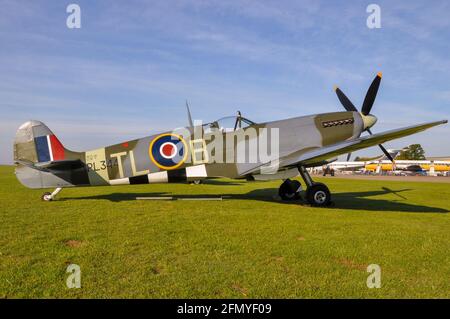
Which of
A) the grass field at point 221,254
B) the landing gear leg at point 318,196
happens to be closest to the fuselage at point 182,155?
the landing gear leg at point 318,196

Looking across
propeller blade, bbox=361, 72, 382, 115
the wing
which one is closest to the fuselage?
the wing

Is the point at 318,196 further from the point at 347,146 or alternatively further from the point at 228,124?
the point at 228,124

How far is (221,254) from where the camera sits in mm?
4293

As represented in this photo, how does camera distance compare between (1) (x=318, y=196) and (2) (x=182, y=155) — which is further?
(2) (x=182, y=155)

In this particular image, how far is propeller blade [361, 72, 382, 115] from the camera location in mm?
10367

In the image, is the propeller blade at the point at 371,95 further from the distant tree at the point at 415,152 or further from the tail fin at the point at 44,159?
the distant tree at the point at 415,152

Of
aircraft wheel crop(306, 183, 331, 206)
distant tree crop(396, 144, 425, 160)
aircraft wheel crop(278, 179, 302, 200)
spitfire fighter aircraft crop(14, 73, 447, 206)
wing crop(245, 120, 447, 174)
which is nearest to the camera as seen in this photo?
wing crop(245, 120, 447, 174)

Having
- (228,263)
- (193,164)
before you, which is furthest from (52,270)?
(193,164)

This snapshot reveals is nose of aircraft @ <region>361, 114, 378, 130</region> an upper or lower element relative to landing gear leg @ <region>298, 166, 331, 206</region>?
upper

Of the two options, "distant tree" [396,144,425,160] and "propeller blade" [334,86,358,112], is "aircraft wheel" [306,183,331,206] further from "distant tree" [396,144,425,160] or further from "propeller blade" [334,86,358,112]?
"distant tree" [396,144,425,160]

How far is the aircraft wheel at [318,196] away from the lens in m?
9.16

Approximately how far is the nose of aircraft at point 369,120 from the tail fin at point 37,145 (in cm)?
998

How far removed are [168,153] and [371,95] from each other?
23.1 feet

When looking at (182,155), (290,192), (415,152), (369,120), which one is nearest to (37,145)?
(182,155)
